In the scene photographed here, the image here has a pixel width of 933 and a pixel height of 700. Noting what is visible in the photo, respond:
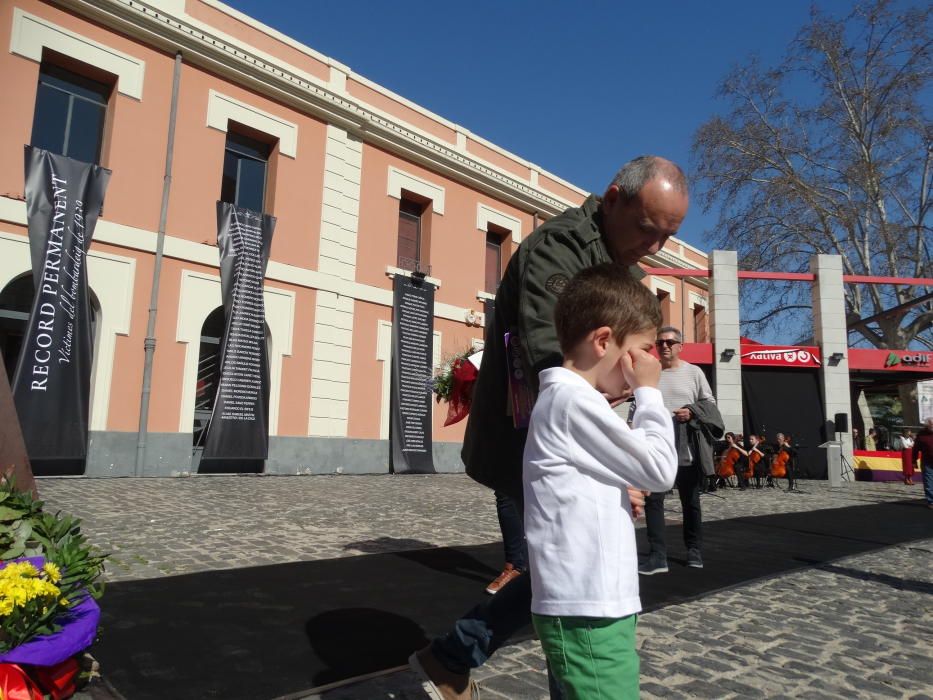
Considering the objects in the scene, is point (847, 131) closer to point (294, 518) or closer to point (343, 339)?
point (343, 339)

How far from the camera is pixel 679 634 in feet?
10.6

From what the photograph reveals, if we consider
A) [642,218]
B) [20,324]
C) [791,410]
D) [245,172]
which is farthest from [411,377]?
[642,218]

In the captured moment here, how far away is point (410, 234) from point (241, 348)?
20.3ft

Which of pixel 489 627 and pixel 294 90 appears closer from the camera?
pixel 489 627

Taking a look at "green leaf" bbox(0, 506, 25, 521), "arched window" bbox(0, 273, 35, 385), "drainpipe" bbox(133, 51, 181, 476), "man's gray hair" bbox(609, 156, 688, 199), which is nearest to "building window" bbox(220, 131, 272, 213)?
"drainpipe" bbox(133, 51, 181, 476)

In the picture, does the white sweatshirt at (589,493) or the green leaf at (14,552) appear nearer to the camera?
the white sweatshirt at (589,493)

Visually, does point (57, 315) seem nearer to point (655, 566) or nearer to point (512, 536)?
point (512, 536)

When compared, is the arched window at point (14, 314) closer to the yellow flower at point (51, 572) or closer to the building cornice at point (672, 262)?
the yellow flower at point (51, 572)

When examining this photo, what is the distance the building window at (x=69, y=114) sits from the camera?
10758mm

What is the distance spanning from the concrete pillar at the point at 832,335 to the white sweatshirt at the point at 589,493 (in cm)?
1855

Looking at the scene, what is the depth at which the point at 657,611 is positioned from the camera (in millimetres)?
3664

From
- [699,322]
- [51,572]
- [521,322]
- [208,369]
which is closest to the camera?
[521,322]

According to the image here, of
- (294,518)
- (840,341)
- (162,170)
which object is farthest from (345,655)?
(840,341)

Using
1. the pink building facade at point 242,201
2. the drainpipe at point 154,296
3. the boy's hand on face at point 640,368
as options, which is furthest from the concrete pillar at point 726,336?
the boy's hand on face at point 640,368
